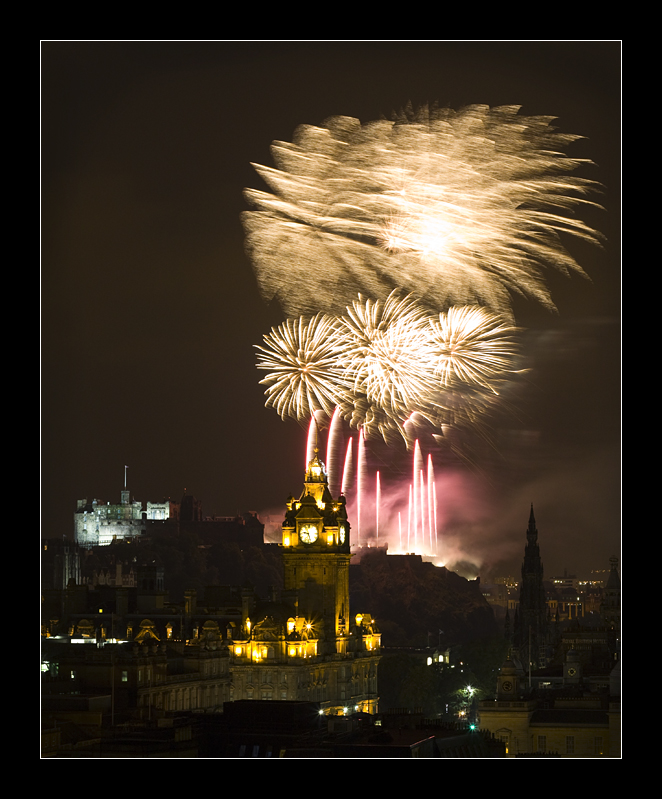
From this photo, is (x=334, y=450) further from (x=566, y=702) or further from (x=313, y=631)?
(x=566, y=702)

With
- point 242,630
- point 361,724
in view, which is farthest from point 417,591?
point 361,724

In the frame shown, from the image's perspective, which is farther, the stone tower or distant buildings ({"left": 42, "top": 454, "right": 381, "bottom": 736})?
the stone tower

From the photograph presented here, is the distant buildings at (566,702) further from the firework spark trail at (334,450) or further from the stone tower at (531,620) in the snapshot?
the stone tower at (531,620)

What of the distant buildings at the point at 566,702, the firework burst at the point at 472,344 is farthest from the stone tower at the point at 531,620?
the firework burst at the point at 472,344

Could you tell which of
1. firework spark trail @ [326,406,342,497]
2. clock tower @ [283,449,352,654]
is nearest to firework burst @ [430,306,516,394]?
firework spark trail @ [326,406,342,497]

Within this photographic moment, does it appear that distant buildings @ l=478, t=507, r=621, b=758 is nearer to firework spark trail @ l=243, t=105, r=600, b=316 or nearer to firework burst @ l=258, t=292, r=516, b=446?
firework burst @ l=258, t=292, r=516, b=446
